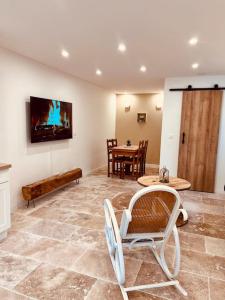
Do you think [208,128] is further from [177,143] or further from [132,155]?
[132,155]

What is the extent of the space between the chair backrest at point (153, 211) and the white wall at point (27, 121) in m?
2.44

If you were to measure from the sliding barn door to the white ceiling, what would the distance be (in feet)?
2.30

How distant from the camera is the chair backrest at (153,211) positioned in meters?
1.68

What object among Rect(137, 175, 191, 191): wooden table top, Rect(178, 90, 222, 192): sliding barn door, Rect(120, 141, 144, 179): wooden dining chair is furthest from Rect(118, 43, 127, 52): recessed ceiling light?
Rect(120, 141, 144, 179): wooden dining chair

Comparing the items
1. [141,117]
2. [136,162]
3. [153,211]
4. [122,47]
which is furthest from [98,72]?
[153,211]

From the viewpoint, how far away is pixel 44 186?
12.6 feet

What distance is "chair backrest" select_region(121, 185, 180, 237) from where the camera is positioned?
1.68m

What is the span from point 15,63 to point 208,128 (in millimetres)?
3920

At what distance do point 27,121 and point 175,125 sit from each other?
316cm

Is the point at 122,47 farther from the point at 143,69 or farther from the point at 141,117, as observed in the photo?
the point at 141,117

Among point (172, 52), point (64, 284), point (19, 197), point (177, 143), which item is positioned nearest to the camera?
point (64, 284)

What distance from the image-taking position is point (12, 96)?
3.40 metres

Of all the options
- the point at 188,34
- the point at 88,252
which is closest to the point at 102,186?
the point at 88,252

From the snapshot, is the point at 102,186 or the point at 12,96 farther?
the point at 102,186
